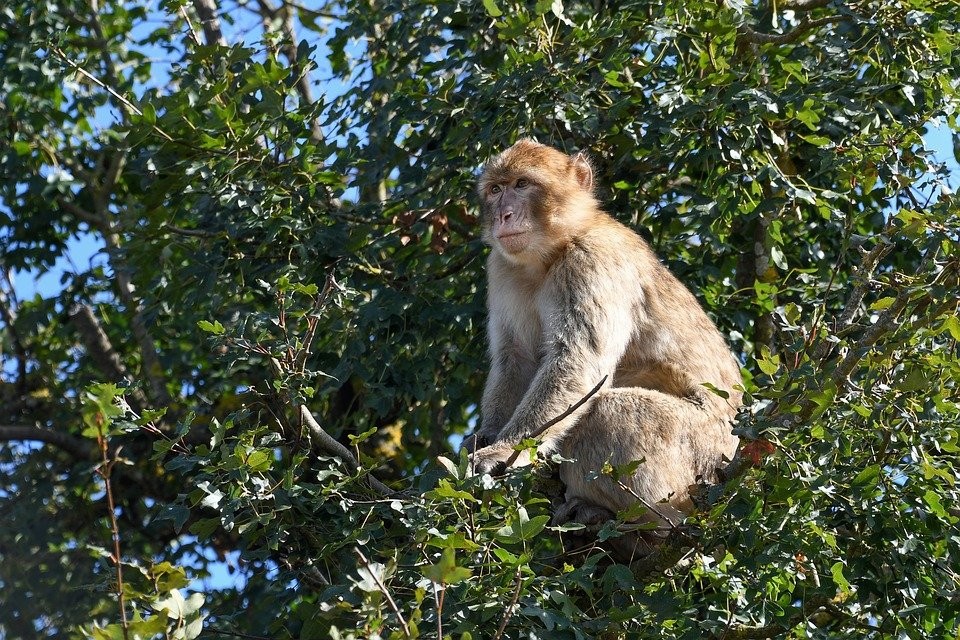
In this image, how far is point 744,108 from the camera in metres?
5.88

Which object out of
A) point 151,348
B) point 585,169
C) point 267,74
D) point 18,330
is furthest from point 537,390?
point 18,330

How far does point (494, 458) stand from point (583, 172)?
1969 mm

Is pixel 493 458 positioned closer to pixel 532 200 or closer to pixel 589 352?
pixel 589 352

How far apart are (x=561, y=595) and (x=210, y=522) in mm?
1452

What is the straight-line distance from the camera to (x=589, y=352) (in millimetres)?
5965

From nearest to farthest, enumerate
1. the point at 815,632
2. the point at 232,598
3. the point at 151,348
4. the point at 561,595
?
1. the point at 561,595
2. the point at 815,632
3. the point at 232,598
4. the point at 151,348

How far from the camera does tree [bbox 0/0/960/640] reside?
432cm

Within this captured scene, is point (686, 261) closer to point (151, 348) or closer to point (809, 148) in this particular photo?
point (809, 148)

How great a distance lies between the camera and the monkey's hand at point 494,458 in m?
5.20

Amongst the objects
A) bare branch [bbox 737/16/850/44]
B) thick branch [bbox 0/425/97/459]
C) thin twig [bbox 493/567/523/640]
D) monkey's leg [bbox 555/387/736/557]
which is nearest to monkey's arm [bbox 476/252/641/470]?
monkey's leg [bbox 555/387/736/557]

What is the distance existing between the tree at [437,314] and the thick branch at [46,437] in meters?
0.03

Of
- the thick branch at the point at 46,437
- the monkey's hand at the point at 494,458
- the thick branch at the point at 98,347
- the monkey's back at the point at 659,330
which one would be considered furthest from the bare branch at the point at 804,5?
the thick branch at the point at 46,437

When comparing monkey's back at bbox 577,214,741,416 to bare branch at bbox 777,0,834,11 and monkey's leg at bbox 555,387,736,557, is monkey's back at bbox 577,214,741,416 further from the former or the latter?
bare branch at bbox 777,0,834,11

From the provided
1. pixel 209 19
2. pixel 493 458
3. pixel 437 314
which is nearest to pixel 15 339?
pixel 209 19
